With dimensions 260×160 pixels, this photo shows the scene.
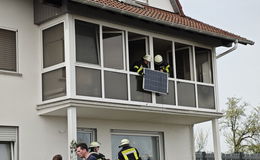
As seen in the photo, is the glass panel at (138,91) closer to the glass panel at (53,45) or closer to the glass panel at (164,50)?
the glass panel at (164,50)

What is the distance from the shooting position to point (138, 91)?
1625 centimetres

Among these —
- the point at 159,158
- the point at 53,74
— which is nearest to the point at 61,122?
the point at 53,74

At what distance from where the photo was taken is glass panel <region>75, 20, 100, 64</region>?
595 inches

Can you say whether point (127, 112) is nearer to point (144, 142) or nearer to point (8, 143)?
point (144, 142)

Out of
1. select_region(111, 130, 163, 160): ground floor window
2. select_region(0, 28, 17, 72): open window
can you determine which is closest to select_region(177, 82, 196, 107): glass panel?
select_region(111, 130, 163, 160): ground floor window

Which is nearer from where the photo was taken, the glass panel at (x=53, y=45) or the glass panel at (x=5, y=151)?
the glass panel at (x=5, y=151)

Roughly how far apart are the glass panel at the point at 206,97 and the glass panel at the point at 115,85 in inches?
131

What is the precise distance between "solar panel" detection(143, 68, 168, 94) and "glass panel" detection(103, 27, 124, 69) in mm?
887

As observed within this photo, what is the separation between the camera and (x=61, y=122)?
1566cm

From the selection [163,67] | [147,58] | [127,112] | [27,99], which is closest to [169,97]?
[163,67]

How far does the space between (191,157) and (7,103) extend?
763 centimetres

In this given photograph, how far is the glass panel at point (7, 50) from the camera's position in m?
14.8

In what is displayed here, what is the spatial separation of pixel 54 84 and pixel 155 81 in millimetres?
3248

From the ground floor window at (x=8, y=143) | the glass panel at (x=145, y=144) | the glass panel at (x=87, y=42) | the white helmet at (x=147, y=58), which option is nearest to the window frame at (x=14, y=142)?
the ground floor window at (x=8, y=143)
